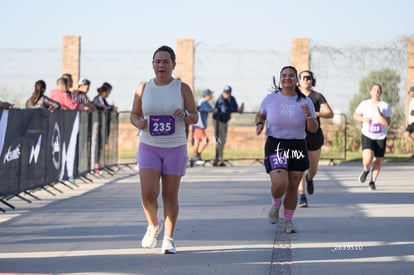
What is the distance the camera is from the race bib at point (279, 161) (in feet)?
40.1

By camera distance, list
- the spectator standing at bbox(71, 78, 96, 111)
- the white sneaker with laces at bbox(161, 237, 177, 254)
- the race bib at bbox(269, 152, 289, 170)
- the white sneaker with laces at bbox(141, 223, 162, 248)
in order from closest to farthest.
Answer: the white sneaker with laces at bbox(161, 237, 177, 254), the white sneaker with laces at bbox(141, 223, 162, 248), the race bib at bbox(269, 152, 289, 170), the spectator standing at bbox(71, 78, 96, 111)

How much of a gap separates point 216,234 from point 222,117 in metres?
16.0

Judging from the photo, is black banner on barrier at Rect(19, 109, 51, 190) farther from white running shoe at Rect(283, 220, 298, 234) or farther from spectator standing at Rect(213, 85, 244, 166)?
spectator standing at Rect(213, 85, 244, 166)

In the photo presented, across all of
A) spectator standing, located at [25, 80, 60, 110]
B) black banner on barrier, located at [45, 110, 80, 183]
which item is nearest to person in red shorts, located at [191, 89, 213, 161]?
black banner on barrier, located at [45, 110, 80, 183]

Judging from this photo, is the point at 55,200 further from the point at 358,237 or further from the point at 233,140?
the point at 233,140

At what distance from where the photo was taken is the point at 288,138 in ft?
40.3

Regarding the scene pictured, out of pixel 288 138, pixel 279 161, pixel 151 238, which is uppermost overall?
pixel 288 138

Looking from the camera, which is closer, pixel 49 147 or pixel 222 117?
pixel 49 147

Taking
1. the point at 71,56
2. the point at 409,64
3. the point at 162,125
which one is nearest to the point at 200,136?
the point at 409,64

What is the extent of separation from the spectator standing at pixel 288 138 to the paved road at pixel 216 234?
1.59 feet

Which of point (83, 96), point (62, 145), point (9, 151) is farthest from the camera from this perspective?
point (83, 96)

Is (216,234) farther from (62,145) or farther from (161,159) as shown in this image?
(62,145)

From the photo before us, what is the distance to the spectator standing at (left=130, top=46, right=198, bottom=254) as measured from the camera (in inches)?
414

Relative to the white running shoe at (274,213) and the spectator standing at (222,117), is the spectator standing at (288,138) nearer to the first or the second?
→ the white running shoe at (274,213)
